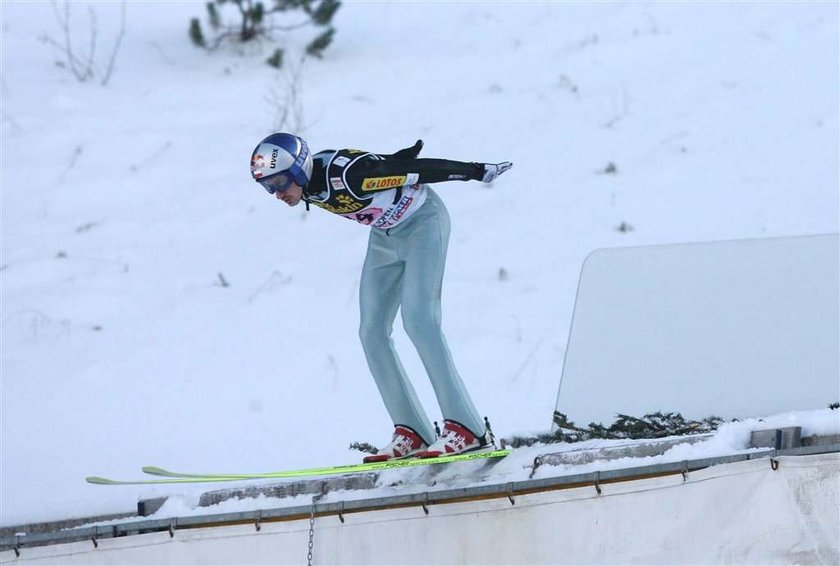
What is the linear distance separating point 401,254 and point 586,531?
160 cm

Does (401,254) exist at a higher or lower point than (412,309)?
higher

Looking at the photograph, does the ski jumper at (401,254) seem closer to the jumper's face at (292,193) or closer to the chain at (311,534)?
the jumper's face at (292,193)

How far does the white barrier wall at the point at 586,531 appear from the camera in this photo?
228 inches

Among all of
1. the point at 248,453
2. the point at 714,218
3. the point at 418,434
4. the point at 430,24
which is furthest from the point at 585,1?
the point at 418,434

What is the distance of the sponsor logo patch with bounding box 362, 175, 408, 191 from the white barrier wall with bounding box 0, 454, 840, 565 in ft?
4.83

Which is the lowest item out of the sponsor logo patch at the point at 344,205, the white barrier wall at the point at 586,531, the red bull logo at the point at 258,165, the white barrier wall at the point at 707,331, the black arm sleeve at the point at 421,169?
the white barrier wall at the point at 586,531

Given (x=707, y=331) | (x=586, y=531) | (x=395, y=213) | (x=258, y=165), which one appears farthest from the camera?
(x=707, y=331)

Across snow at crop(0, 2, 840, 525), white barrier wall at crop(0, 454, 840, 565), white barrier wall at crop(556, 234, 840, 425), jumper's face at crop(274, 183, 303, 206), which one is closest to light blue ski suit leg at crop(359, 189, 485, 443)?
jumper's face at crop(274, 183, 303, 206)

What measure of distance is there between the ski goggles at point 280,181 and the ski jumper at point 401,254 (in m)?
0.11

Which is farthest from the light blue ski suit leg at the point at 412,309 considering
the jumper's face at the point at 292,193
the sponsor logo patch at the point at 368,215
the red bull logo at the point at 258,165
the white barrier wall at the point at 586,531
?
the red bull logo at the point at 258,165

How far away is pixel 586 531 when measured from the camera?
20.4ft

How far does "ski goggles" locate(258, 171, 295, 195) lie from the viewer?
21.8 ft

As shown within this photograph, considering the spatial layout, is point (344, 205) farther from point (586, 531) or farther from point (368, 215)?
point (586, 531)

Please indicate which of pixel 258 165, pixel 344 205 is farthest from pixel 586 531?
pixel 258 165
